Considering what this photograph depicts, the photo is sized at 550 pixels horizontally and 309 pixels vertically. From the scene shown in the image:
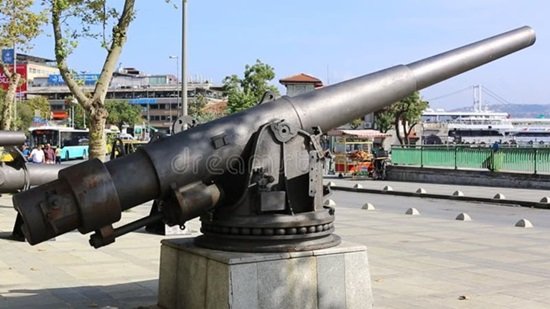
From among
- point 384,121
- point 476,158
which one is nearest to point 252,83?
point 384,121

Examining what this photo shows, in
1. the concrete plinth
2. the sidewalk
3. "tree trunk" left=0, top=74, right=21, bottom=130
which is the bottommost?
the sidewalk

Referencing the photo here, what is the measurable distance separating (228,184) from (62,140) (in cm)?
5248

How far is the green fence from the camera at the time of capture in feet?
85.0

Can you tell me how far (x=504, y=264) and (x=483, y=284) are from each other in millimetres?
1654

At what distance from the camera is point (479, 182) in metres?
27.8

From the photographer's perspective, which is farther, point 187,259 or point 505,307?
point 505,307

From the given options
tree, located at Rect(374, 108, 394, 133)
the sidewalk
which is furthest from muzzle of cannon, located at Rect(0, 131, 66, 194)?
tree, located at Rect(374, 108, 394, 133)

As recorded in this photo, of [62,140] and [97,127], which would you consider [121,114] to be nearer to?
[62,140]

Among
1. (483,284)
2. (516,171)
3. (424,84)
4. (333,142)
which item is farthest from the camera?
(333,142)

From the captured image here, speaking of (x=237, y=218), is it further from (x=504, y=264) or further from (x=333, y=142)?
(x=333, y=142)

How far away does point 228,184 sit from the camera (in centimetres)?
528

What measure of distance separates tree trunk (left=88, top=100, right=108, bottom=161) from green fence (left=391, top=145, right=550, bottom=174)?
55.6ft

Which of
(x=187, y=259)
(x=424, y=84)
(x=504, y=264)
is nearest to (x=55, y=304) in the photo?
(x=187, y=259)

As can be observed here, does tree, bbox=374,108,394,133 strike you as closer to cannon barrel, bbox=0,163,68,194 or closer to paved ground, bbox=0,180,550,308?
paved ground, bbox=0,180,550,308
